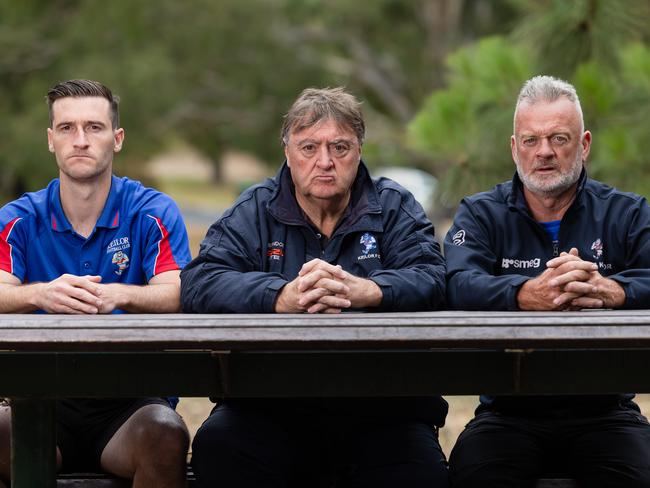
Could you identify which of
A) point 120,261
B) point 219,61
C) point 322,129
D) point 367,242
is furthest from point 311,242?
point 219,61

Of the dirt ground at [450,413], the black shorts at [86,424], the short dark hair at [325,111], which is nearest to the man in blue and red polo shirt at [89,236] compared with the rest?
the black shorts at [86,424]

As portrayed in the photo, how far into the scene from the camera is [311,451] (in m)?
3.48

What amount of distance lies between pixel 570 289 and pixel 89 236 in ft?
4.96

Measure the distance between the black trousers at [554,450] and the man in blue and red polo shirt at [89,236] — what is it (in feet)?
3.06

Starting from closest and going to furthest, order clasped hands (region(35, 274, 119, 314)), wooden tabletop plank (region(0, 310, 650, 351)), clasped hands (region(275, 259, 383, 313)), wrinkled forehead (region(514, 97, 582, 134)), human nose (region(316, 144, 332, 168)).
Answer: wooden tabletop plank (region(0, 310, 650, 351))
clasped hands (region(275, 259, 383, 313))
clasped hands (region(35, 274, 119, 314))
human nose (region(316, 144, 332, 168))
wrinkled forehead (region(514, 97, 582, 134))

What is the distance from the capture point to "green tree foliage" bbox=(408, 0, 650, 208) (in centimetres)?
593

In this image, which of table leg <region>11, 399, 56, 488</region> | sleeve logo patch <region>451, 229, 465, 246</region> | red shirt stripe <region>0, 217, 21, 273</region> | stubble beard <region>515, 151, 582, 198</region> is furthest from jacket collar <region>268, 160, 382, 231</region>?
table leg <region>11, 399, 56, 488</region>

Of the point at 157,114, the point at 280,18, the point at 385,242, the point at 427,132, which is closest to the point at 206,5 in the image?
the point at 280,18

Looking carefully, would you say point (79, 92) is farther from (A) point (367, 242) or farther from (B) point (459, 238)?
(B) point (459, 238)

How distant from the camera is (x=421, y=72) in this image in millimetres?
26484

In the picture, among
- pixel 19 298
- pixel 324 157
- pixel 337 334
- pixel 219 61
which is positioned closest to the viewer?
pixel 337 334

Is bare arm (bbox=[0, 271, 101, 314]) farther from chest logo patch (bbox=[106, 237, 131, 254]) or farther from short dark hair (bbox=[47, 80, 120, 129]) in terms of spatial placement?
short dark hair (bbox=[47, 80, 120, 129])

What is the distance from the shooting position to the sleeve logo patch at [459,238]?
374cm

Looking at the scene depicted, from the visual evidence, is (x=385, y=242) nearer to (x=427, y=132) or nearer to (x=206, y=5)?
(x=427, y=132)
